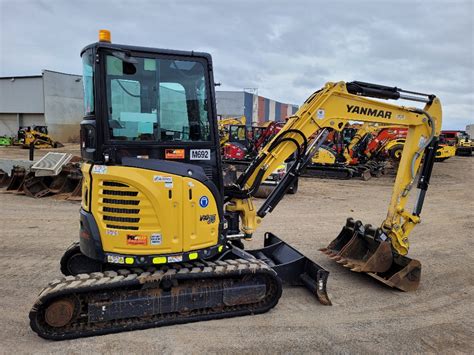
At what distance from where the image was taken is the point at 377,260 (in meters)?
5.53

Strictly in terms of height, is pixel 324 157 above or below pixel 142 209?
below

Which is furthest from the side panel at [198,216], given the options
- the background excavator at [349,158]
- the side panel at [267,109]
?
the side panel at [267,109]

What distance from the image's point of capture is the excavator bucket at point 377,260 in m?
5.43

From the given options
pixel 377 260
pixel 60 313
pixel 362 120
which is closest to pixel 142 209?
pixel 60 313

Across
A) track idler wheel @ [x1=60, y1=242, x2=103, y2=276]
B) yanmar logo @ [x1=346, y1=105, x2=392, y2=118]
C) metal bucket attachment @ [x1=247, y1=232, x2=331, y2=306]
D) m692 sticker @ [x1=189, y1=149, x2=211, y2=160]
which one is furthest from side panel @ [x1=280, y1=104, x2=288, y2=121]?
m692 sticker @ [x1=189, y1=149, x2=211, y2=160]

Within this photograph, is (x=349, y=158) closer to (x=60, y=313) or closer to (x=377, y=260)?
(x=377, y=260)

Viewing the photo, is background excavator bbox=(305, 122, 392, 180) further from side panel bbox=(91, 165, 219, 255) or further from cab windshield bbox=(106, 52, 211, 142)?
side panel bbox=(91, 165, 219, 255)

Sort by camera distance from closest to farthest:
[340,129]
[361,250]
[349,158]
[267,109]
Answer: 1. [340,129]
2. [361,250]
3. [349,158]
4. [267,109]

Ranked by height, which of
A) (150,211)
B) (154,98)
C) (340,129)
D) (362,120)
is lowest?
(150,211)

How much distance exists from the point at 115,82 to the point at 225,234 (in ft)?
6.93

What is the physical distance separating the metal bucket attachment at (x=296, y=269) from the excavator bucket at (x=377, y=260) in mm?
825

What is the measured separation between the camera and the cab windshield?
407 cm

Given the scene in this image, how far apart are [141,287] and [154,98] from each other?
80.1 inches

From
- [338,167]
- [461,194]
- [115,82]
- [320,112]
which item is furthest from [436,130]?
[338,167]
